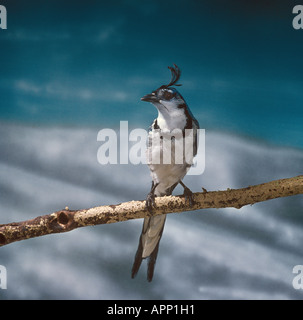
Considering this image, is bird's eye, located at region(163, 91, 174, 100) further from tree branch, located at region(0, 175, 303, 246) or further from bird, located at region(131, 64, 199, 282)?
tree branch, located at region(0, 175, 303, 246)

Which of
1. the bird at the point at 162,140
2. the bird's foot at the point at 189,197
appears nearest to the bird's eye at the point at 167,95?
the bird at the point at 162,140

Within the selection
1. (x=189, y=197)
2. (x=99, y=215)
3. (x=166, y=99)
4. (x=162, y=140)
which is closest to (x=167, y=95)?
(x=166, y=99)

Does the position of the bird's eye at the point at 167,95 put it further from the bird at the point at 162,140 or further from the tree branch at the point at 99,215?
the tree branch at the point at 99,215

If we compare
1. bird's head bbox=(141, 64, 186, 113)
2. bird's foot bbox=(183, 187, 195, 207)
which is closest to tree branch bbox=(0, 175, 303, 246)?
bird's foot bbox=(183, 187, 195, 207)

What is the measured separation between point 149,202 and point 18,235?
0.62 meters

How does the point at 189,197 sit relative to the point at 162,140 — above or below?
below

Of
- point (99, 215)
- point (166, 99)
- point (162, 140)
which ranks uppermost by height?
point (166, 99)

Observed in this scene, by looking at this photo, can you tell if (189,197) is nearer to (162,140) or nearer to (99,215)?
(162,140)

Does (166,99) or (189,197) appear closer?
(189,197)

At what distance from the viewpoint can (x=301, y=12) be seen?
2.12m

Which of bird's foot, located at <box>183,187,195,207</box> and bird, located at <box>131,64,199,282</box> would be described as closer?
bird's foot, located at <box>183,187,195,207</box>

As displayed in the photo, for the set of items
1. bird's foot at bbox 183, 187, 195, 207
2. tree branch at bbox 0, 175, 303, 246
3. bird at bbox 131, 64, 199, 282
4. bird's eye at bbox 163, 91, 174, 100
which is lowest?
tree branch at bbox 0, 175, 303, 246
